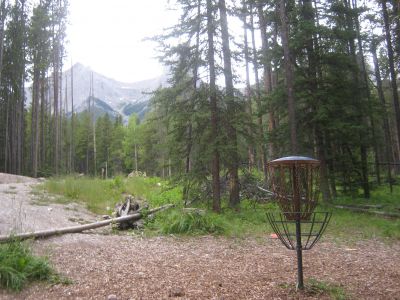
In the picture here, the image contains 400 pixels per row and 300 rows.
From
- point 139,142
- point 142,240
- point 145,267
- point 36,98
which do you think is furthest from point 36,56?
point 145,267

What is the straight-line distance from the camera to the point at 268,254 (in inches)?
229

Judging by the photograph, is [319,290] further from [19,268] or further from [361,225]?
[361,225]

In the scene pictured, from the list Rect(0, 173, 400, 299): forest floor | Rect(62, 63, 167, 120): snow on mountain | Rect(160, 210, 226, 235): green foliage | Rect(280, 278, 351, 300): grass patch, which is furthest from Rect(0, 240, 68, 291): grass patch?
Rect(62, 63, 167, 120): snow on mountain

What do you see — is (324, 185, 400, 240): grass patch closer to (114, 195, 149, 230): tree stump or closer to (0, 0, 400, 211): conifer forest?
(0, 0, 400, 211): conifer forest

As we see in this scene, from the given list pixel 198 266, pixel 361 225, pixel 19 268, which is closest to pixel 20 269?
pixel 19 268

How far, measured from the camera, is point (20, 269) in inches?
163

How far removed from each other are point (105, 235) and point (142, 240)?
0.87 meters

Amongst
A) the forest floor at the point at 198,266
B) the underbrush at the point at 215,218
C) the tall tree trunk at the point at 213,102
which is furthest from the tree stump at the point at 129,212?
the tall tree trunk at the point at 213,102

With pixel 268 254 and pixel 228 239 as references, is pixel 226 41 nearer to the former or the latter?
pixel 228 239

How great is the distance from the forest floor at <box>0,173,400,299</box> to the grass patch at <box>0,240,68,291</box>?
4.8 inches

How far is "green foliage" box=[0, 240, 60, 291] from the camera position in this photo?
12.9 feet

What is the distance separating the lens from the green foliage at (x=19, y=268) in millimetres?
3920

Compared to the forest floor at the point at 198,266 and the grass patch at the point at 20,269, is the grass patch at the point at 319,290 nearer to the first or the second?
the forest floor at the point at 198,266

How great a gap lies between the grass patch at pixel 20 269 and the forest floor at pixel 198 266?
0.12 meters
